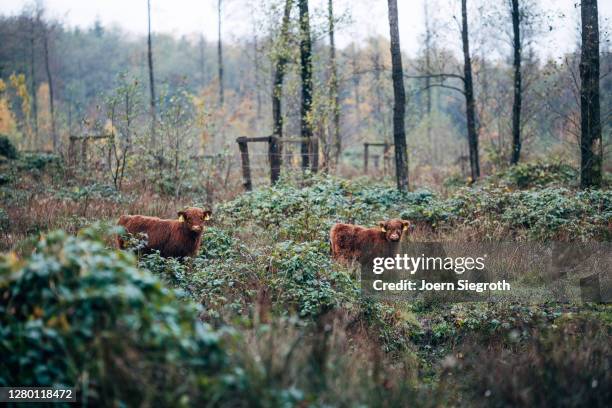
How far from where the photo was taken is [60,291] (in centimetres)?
318

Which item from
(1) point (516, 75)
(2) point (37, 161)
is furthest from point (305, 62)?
(2) point (37, 161)

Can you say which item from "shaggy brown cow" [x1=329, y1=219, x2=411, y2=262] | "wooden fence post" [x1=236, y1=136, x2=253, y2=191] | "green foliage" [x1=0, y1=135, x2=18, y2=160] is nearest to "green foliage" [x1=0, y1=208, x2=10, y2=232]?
"wooden fence post" [x1=236, y1=136, x2=253, y2=191]

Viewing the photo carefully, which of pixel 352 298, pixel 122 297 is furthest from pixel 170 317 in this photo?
pixel 352 298

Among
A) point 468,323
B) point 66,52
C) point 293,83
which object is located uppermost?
point 66,52

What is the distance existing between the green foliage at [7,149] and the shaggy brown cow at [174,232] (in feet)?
43.9

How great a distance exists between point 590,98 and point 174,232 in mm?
10093

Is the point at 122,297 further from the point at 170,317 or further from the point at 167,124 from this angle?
the point at 167,124

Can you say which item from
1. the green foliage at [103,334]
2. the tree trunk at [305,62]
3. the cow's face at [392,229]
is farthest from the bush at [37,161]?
the green foliage at [103,334]

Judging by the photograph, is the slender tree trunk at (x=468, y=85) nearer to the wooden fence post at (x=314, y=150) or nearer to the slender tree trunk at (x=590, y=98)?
the slender tree trunk at (x=590, y=98)

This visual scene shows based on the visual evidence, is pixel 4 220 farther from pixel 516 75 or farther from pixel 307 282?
pixel 516 75

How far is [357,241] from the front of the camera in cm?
879

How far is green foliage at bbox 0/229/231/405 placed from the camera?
3.11 meters

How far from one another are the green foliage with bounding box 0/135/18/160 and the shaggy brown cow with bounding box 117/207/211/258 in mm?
13377

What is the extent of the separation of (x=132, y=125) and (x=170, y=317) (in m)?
13.1
